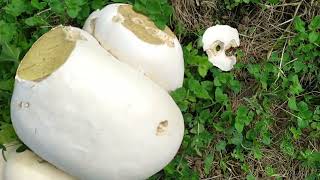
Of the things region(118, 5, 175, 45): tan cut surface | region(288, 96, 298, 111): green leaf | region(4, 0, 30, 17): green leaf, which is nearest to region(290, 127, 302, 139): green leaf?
region(288, 96, 298, 111): green leaf

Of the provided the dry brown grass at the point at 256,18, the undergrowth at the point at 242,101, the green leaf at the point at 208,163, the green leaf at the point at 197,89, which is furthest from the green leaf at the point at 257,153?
the dry brown grass at the point at 256,18

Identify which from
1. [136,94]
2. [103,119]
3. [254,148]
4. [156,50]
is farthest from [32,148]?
[254,148]

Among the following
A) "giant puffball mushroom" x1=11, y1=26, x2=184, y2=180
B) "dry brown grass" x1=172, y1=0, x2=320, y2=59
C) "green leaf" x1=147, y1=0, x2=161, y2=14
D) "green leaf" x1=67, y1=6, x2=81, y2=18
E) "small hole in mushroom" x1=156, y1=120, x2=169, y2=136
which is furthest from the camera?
"dry brown grass" x1=172, y1=0, x2=320, y2=59

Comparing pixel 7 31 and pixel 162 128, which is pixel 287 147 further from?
pixel 7 31

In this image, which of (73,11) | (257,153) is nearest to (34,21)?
(73,11)

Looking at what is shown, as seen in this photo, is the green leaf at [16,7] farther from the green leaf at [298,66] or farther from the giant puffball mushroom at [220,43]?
the green leaf at [298,66]

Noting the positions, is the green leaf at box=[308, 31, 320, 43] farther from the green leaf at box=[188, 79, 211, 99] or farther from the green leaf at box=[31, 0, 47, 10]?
the green leaf at box=[31, 0, 47, 10]

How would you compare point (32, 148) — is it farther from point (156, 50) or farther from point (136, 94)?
point (156, 50)
